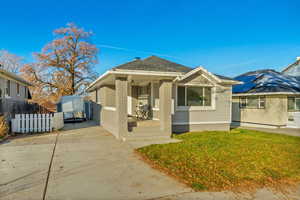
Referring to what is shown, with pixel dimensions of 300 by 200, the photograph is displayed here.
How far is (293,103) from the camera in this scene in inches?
514

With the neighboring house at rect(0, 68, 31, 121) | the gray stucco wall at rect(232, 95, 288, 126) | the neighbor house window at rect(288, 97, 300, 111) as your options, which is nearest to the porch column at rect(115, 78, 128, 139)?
the neighboring house at rect(0, 68, 31, 121)

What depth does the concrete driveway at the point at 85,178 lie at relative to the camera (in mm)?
3061

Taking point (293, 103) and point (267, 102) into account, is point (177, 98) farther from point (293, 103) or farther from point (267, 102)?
point (293, 103)

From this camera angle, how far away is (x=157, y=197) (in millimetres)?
3016

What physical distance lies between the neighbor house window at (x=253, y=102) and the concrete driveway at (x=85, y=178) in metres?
11.7

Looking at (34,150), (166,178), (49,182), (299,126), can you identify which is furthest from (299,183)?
(299,126)

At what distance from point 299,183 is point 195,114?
20.4 ft

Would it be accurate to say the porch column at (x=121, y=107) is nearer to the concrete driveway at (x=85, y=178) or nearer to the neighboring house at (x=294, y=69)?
the concrete driveway at (x=85, y=178)

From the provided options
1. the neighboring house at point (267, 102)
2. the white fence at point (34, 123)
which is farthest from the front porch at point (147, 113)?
the neighboring house at point (267, 102)

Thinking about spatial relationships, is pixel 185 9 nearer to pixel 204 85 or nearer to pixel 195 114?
pixel 204 85

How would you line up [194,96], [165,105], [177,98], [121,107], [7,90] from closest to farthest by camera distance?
[121,107]
[165,105]
[177,98]
[194,96]
[7,90]

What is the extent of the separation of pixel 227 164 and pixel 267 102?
10.7m

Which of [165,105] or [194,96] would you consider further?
[194,96]

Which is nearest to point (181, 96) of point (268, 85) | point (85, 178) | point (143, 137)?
point (143, 137)
